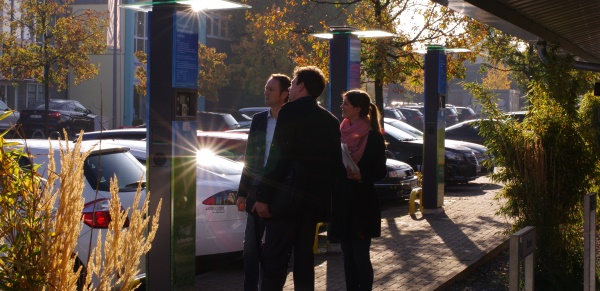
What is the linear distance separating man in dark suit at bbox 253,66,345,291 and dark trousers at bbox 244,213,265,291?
0.55 meters

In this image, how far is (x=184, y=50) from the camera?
262 inches

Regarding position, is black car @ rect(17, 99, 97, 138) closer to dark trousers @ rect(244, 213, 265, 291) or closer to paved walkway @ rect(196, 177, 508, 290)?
paved walkway @ rect(196, 177, 508, 290)

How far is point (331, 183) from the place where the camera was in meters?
5.84

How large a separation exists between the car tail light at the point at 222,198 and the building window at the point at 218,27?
52.3m

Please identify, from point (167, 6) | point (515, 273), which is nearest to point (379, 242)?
point (167, 6)

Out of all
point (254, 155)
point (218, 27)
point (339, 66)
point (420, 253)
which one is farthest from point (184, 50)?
point (218, 27)

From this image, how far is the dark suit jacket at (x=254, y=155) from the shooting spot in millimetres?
6445

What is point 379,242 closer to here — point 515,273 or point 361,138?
point 361,138

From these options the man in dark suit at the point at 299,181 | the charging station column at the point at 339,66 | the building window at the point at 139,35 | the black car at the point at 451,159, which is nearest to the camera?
the man in dark suit at the point at 299,181

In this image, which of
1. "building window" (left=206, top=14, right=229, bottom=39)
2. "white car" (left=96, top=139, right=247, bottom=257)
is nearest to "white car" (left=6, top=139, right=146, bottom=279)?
"white car" (left=96, top=139, right=247, bottom=257)

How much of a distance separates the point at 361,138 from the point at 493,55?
23394 millimetres

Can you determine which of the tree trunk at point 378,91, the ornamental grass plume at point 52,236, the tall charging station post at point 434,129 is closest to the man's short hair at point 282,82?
the ornamental grass plume at point 52,236

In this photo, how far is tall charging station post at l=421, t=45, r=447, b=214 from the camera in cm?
1392

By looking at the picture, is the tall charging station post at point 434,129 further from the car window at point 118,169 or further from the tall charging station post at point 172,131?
the tall charging station post at point 172,131
